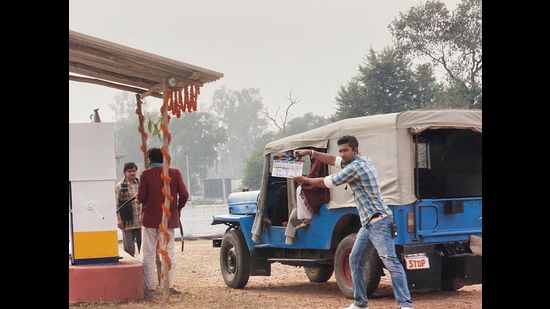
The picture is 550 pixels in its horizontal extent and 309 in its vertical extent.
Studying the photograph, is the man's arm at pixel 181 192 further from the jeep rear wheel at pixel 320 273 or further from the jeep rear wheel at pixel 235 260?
the jeep rear wheel at pixel 320 273

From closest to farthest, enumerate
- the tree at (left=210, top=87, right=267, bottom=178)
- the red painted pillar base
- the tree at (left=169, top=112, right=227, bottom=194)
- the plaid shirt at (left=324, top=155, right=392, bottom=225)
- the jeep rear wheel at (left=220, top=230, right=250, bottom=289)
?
the plaid shirt at (left=324, top=155, right=392, bottom=225)
the red painted pillar base
the jeep rear wheel at (left=220, top=230, right=250, bottom=289)
the tree at (left=169, top=112, right=227, bottom=194)
the tree at (left=210, top=87, right=267, bottom=178)

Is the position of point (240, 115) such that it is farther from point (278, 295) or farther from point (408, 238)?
point (408, 238)

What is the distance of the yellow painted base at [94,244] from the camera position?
9.57 meters

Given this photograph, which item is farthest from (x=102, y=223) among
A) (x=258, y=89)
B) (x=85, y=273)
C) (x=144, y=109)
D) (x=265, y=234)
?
(x=258, y=89)

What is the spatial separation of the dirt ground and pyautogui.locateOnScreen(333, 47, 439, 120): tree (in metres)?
36.8

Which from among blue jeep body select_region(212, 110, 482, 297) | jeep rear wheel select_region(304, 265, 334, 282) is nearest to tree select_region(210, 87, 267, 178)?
jeep rear wheel select_region(304, 265, 334, 282)

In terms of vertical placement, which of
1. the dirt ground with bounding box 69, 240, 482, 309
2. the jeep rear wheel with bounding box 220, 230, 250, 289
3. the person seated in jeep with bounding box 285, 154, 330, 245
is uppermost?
the person seated in jeep with bounding box 285, 154, 330, 245

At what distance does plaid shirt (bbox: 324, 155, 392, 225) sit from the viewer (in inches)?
336

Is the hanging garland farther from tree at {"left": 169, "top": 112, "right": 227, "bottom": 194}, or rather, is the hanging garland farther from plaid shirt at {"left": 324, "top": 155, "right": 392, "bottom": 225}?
tree at {"left": 169, "top": 112, "right": 227, "bottom": 194}
